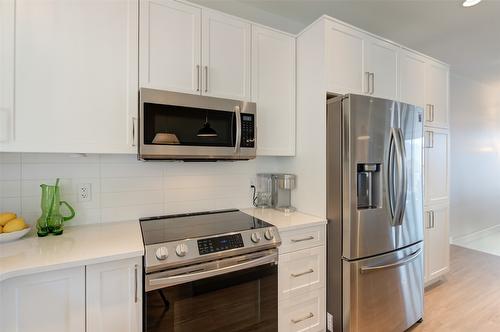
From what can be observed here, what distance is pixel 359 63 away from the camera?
6.65ft

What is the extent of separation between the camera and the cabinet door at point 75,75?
130 centimetres

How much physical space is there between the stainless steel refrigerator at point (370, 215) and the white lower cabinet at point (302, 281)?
0.08 metres

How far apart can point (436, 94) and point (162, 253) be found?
3048mm

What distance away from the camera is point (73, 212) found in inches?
62.7

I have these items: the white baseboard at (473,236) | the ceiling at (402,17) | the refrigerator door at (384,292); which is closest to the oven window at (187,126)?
the ceiling at (402,17)

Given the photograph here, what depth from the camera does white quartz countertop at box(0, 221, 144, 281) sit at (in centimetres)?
106

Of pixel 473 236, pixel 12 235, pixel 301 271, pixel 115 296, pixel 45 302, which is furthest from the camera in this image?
pixel 473 236

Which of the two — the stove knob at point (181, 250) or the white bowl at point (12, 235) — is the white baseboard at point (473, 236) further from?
the white bowl at point (12, 235)

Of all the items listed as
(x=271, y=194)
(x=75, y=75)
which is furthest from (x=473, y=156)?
(x=75, y=75)

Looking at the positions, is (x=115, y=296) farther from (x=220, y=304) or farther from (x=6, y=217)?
(x=6, y=217)

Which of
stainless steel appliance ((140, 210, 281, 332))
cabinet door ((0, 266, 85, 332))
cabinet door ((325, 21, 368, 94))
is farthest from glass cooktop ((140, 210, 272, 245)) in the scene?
cabinet door ((325, 21, 368, 94))

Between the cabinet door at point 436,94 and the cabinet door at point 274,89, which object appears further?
the cabinet door at point 436,94

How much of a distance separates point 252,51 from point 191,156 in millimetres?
967

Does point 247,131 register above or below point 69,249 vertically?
above
